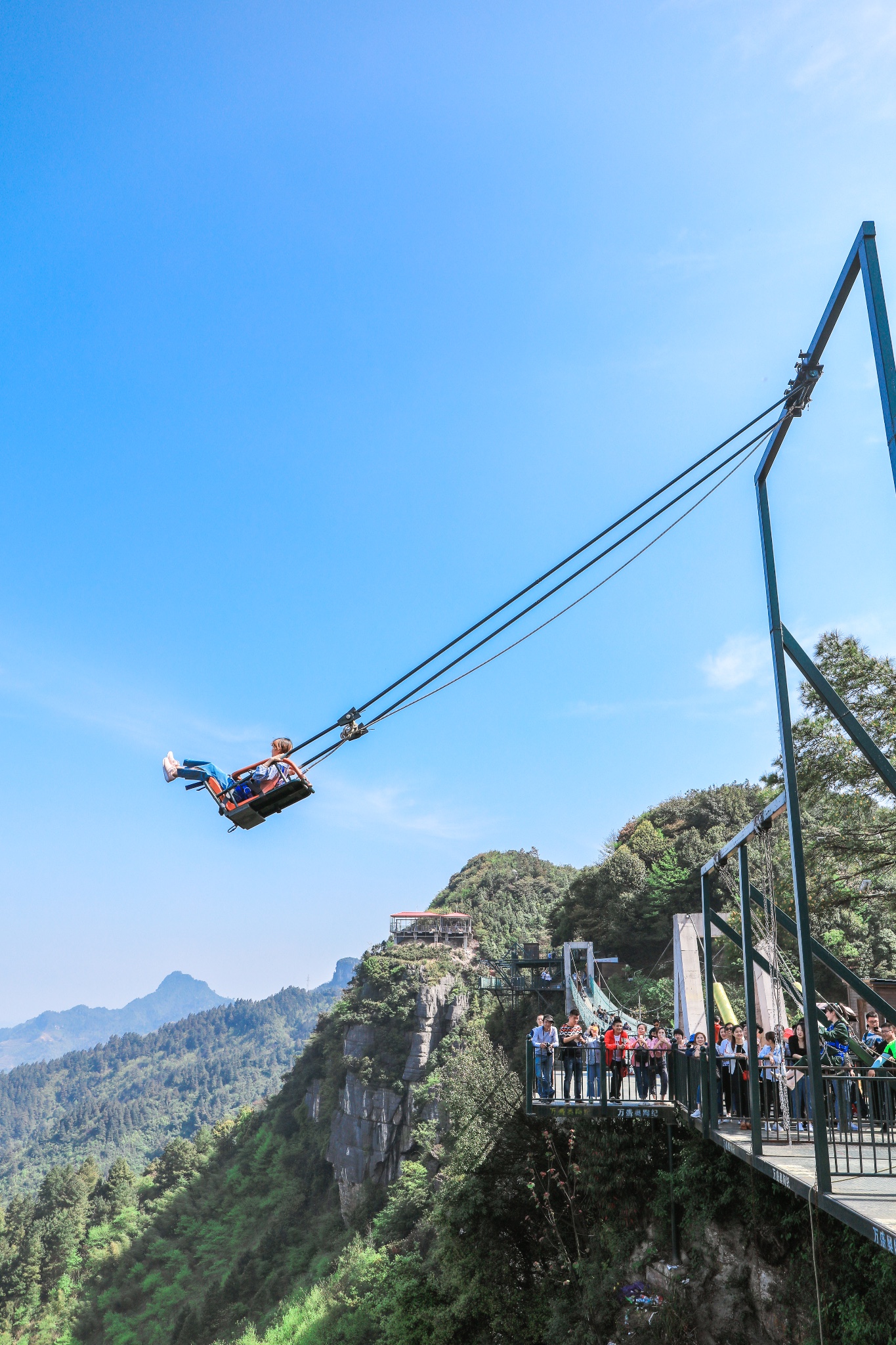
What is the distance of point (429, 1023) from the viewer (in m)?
59.0

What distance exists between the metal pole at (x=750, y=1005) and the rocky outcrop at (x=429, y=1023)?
5085 centimetres

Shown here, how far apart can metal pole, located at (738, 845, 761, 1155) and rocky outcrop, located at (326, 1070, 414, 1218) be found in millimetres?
51613

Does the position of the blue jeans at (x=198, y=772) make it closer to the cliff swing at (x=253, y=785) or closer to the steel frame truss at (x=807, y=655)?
the cliff swing at (x=253, y=785)

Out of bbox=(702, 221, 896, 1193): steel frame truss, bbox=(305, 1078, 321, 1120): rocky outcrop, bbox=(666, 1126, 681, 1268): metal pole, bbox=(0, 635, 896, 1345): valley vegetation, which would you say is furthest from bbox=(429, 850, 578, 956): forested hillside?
bbox=(702, 221, 896, 1193): steel frame truss

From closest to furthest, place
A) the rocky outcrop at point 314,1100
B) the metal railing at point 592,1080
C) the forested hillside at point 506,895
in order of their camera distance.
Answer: the metal railing at point 592,1080
the rocky outcrop at point 314,1100
the forested hillside at point 506,895

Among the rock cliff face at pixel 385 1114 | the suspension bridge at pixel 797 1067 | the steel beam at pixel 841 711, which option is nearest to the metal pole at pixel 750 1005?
the suspension bridge at pixel 797 1067

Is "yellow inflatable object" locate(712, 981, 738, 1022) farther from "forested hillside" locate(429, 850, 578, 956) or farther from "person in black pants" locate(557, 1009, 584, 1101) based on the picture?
"forested hillside" locate(429, 850, 578, 956)

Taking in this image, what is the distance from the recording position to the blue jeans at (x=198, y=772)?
326 inches

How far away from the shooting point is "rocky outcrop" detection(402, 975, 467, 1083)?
57.7m

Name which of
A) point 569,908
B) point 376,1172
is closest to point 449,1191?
point 569,908

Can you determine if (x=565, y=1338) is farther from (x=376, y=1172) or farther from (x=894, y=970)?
(x=376, y=1172)

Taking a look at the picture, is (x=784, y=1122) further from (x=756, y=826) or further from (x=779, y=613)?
A: (x=779, y=613)

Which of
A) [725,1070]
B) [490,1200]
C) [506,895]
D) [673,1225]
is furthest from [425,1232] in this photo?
[506,895]

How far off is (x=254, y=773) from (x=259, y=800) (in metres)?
0.27
